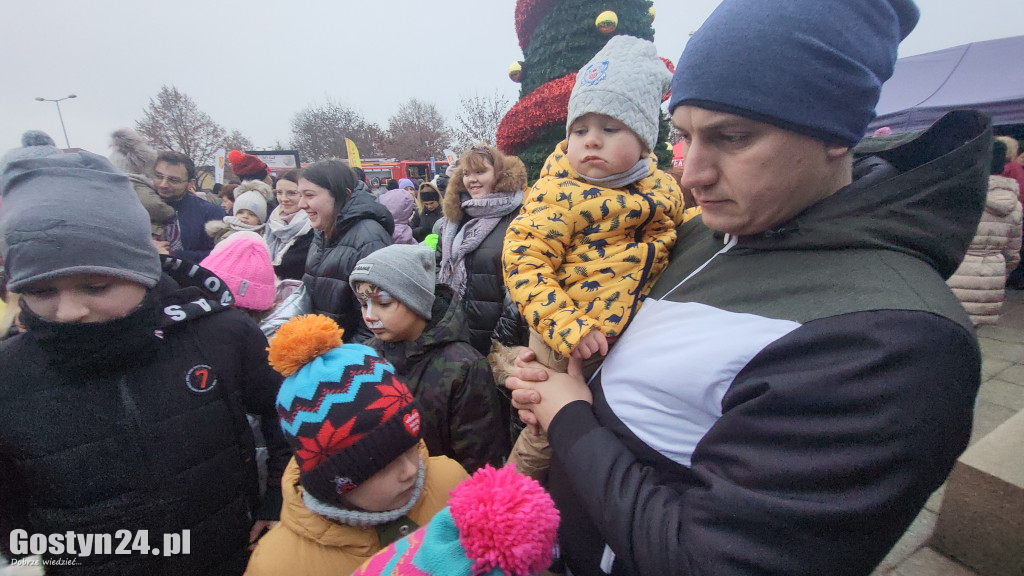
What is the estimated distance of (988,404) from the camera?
371 centimetres

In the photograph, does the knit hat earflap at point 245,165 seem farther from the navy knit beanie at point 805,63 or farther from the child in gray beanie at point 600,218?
the navy knit beanie at point 805,63

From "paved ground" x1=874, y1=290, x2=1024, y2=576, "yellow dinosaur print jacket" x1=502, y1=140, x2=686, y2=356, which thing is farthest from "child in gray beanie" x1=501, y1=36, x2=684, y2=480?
"paved ground" x1=874, y1=290, x2=1024, y2=576

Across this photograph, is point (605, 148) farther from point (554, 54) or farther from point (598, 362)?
point (554, 54)

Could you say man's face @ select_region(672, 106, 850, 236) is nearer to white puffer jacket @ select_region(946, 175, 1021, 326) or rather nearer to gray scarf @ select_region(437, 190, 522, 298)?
gray scarf @ select_region(437, 190, 522, 298)

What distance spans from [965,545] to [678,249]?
2.50 m

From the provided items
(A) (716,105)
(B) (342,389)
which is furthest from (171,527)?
(A) (716,105)

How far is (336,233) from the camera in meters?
3.42

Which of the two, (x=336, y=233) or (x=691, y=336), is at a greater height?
(x=691, y=336)

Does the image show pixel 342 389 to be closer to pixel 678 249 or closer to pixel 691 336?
pixel 691 336

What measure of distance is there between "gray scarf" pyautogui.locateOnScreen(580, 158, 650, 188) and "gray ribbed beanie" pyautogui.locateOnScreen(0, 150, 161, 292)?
66.1 inches

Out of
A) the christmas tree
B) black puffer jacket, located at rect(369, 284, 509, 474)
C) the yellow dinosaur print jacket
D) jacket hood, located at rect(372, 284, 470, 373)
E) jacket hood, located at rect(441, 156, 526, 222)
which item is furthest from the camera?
the christmas tree

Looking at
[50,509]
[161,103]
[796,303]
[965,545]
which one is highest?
[796,303]

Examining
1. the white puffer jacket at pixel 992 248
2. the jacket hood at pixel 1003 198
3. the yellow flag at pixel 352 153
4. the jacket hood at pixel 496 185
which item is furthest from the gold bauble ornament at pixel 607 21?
the yellow flag at pixel 352 153

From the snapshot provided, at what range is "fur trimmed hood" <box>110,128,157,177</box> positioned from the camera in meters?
3.89
